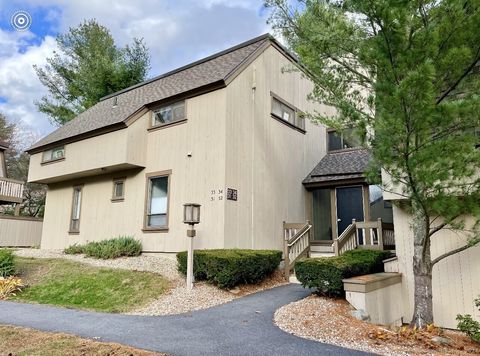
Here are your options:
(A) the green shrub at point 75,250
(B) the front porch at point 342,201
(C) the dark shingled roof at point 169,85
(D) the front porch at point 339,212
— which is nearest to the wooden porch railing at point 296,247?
(D) the front porch at point 339,212

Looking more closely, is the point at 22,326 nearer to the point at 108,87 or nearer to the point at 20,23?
the point at 20,23

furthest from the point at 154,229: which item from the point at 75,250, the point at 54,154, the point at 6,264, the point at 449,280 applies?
the point at 449,280

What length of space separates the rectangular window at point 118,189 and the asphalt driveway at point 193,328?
19.0 ft

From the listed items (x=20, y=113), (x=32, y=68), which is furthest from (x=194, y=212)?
(x=20, y=113)

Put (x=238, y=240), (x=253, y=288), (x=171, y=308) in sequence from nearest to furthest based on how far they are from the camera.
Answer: (x=171, y=308) < (x=253, y=288) < (x=238, y=240)

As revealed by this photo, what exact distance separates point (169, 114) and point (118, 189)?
3.54 metres

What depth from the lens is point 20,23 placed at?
468 inches

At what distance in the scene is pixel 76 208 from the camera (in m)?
14.7

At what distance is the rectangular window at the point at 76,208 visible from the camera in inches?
570

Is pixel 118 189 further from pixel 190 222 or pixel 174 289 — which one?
pixel 174 289

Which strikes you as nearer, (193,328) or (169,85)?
(193,328)

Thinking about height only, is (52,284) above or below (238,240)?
below

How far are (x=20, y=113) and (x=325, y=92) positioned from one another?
103ft

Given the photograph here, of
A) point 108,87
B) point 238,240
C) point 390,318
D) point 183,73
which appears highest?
point 108,87
